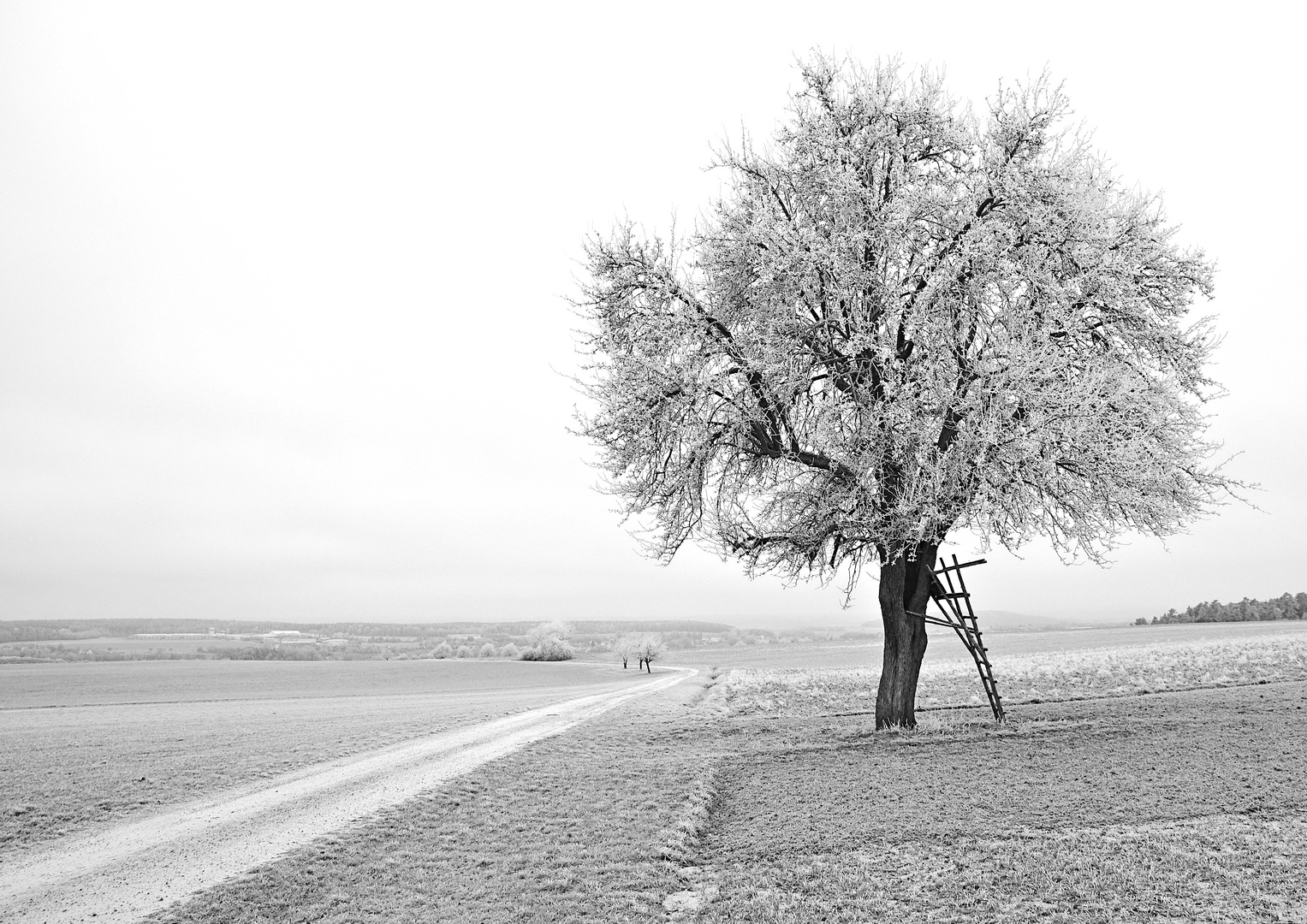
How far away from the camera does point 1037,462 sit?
1217 cm

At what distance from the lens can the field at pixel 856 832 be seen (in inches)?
258

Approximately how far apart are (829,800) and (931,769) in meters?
2.36

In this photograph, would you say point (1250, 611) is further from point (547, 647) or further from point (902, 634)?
point (902, 634)

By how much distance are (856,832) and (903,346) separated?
31.8 ft

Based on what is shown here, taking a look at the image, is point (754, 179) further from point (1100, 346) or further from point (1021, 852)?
point (1021, 852)

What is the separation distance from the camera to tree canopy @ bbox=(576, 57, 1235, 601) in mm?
12703

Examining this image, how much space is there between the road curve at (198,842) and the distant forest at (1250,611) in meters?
114

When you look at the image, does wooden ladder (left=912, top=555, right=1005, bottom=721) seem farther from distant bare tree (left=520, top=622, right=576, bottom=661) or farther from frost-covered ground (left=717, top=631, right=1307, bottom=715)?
distant bare tree (left=520, top=622, right=576, bottom=661)

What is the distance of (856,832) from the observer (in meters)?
8.46

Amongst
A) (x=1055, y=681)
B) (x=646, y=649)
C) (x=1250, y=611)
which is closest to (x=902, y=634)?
(x=1055, y=681)

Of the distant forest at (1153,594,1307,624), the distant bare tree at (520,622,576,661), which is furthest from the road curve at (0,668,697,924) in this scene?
the distant forest at (1153,594,1307,624)

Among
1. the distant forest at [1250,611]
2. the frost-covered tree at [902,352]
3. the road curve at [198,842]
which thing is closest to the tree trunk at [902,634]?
the frost-covered tree at [902,352]

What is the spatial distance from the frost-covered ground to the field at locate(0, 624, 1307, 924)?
690 cm

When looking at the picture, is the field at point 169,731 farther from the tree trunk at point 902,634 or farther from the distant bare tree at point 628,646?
the distant bare tree at point 628,646
